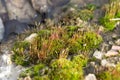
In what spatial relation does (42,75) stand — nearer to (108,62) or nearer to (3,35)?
(108,62)

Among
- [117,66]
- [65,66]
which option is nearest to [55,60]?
[65,66]

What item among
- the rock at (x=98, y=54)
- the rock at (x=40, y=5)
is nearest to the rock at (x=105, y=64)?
the rock at (x=98, y=54)

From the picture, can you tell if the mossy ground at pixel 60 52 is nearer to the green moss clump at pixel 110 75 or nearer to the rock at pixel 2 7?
the green moss clump at pixel 110 75

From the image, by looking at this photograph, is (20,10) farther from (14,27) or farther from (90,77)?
(90,77)

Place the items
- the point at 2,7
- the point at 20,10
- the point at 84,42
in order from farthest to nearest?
the point at 20,10, the point at 2,7, the point at 84,42

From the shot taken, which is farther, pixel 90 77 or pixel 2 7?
pixel 2 7

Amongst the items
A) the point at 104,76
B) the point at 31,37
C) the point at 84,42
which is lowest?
the point at 104,76

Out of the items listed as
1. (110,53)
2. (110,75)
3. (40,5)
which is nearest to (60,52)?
(110,53)

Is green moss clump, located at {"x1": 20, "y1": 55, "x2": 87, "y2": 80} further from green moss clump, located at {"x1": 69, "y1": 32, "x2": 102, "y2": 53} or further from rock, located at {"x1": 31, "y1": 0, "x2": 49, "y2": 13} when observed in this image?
rock, located at {"x1": 31, "y1": 0, "x2": 49, "y2": 13}

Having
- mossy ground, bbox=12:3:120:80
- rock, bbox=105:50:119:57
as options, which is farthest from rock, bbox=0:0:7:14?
rock, bbox=105:50:119:57
